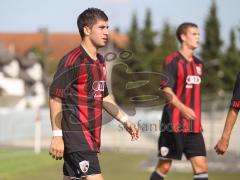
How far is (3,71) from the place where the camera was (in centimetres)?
5828

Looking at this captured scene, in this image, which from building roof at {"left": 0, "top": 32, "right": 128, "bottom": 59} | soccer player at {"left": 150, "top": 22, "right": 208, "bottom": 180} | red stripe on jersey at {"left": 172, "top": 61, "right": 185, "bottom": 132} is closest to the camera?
soccer player at {"left": 150, "top": 22, "right": 208, "bottom": 180}

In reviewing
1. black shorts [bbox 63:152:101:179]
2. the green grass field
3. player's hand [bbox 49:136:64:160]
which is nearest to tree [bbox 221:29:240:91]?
the green grass field

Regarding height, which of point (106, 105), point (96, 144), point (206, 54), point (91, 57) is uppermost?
point (206, 54)

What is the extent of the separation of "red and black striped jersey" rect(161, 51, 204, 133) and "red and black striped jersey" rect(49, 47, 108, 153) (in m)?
2.50

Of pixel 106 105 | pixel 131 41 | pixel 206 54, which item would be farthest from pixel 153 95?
pixel 206 54

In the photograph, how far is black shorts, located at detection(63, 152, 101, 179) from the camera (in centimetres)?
590

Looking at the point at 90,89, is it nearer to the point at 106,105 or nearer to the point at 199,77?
the point at 106,105

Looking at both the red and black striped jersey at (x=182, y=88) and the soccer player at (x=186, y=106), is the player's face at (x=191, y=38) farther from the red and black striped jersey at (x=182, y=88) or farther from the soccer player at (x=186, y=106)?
the red and black striped jersey at (x=182, y=88)

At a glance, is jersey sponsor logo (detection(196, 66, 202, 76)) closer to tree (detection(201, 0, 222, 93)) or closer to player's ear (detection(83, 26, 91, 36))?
player's ear (detection(83, 26, 91, 36))

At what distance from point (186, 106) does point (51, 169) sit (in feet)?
19.7

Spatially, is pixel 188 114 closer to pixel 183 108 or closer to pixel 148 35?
pixel 183 108

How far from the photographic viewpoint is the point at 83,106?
5977mm

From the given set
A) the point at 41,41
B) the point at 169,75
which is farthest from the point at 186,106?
the point at 41,41

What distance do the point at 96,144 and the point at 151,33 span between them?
239 ft
